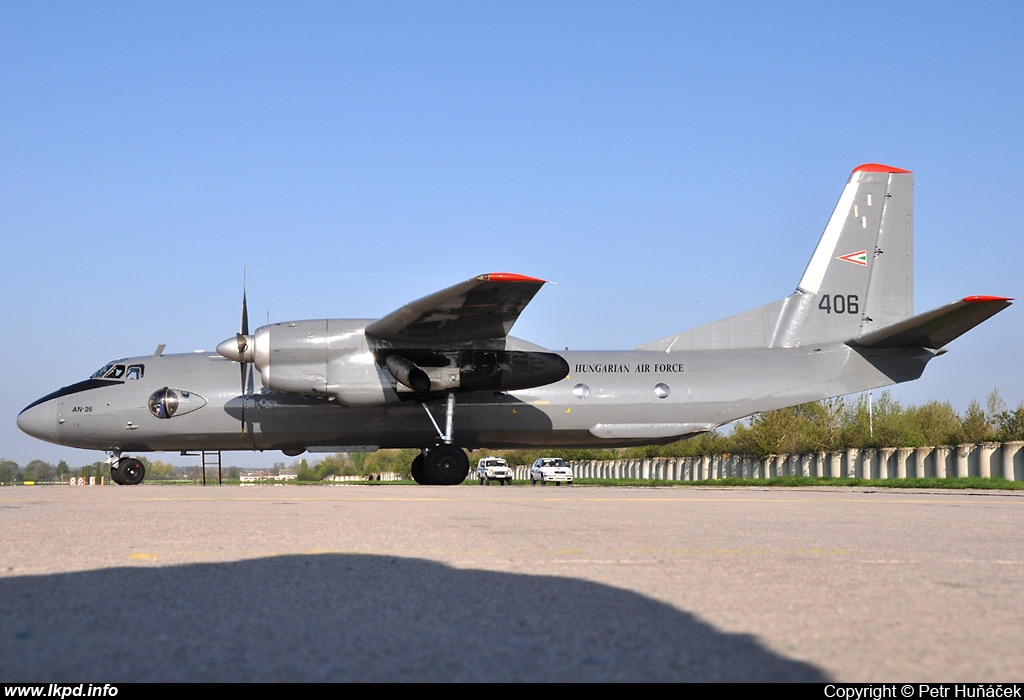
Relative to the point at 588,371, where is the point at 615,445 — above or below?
below

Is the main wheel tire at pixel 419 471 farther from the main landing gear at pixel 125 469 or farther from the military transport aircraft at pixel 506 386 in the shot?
the main landing gear at pixel 125 469

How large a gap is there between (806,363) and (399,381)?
30.2 ft

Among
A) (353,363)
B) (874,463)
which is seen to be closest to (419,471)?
(353,363)

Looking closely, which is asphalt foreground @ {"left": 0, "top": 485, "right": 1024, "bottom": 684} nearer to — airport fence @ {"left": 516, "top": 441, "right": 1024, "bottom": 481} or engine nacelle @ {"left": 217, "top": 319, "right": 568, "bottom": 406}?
engine nacelle @ {"left": 217, "top": 319, "right": 568, "bottom": 406}

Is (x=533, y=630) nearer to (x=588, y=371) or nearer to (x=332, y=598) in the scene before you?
(x=332, y=598)

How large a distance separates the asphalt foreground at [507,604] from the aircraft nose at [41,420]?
14.8 m

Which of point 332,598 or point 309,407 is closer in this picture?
point 332,598

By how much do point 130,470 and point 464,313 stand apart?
9.72m

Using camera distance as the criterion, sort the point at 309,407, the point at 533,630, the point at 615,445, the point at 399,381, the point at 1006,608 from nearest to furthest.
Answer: the point at 533,630, the point at 1006,608, the point at 399,381, the point at 309,407, the point at 615,445

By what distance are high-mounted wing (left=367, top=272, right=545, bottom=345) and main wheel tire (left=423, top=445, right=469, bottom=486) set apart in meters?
2.52

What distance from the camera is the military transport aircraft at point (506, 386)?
19250 millimetres

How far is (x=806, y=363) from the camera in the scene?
69.8ft

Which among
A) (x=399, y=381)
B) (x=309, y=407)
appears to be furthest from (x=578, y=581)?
(x=309, y=407)

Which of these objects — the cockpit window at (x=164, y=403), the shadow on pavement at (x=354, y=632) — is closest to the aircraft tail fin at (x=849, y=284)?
the cockpit window at (x=164, y=403)
